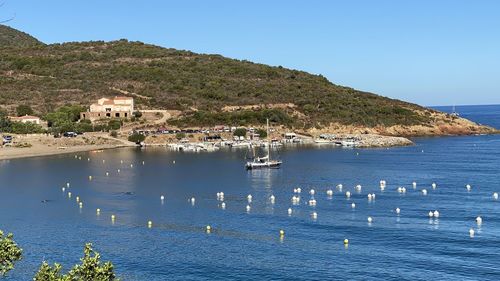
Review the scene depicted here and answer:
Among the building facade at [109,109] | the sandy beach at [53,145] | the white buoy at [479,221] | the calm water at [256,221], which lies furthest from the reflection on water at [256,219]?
the building facade at [109,109]

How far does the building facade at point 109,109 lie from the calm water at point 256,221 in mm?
54971

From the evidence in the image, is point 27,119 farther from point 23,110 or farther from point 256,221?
point 256,221

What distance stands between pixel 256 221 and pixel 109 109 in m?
114

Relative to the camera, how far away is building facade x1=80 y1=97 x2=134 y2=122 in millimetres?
170000

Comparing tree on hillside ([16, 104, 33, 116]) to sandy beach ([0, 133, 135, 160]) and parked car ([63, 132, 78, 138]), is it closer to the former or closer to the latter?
parked car ([63, 132, 78, 138])

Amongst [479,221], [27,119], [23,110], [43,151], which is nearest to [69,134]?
[27,119]

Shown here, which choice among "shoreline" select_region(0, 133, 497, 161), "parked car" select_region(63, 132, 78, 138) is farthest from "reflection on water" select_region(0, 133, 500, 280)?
"parked car" select_region(63, 132, 78, 138)

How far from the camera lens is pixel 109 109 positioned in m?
170

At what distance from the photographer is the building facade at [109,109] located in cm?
17000

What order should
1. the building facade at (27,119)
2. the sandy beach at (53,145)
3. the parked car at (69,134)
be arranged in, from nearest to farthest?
the sandy beach at (53,145), the parked car at (69,134), the building facade at (27,119)

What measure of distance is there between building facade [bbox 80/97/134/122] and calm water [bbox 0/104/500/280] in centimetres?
5497

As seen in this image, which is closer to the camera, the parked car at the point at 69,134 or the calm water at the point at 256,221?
the calm water at the point at 256,221

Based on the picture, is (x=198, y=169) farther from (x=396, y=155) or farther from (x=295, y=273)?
(x=295, y=273)

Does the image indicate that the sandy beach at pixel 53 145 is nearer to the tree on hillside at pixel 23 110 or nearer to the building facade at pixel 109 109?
the building facade at pixel 109 109
